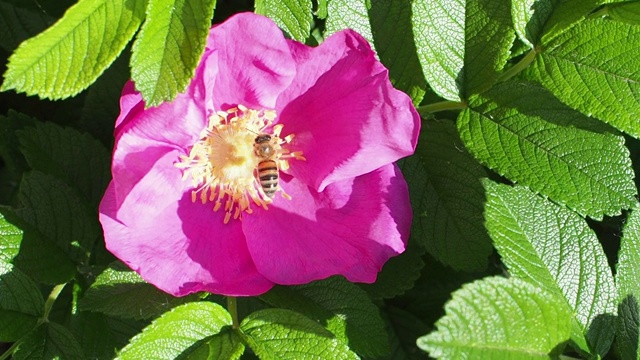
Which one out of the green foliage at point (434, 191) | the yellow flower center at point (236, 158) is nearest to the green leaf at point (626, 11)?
the green foliage at point (434, 191)

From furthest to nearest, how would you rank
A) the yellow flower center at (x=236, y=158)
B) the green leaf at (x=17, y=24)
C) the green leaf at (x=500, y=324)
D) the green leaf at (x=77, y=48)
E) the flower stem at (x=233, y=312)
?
the green leaf at (x=17, y=24), the yellow flower center at (x=236, y=158), the flower stem at (x=233, y=312), the green leaf at (x=77, y=48), the green leaf at (x=500, y=324)

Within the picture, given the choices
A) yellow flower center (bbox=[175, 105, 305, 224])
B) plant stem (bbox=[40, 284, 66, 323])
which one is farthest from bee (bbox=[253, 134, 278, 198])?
plant stem (bbox=[40, 284, 66, 323])

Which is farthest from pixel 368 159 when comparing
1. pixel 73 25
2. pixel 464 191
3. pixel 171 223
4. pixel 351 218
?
pixel 73 25

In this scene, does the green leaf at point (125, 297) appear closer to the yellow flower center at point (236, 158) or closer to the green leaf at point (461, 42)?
the yellow flower center at point (236, 158)

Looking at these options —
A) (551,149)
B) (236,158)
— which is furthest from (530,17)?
(236,158)

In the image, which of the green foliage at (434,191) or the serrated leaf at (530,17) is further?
the serrated leaf at (530,17)

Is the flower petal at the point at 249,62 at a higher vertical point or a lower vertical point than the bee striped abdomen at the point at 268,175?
higher
